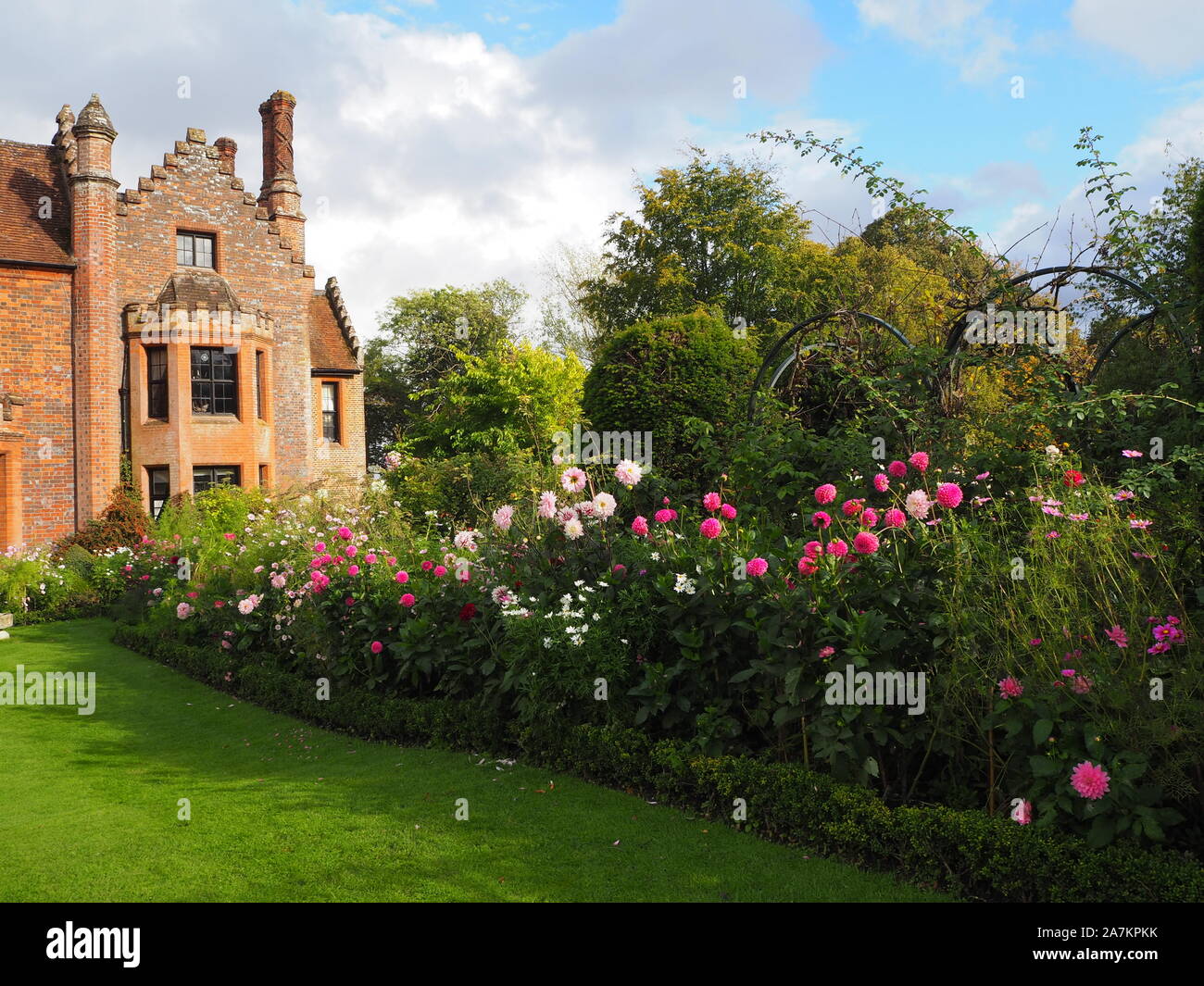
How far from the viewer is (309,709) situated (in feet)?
25.0

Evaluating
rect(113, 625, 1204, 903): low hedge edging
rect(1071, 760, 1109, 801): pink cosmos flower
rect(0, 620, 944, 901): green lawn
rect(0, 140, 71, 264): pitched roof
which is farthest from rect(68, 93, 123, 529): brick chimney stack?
rect(1071, 760, 1109, 801): pink cosmos flower

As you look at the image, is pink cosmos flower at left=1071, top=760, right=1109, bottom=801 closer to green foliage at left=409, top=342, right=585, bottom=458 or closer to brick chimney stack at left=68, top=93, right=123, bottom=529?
green foliage at left=409, top=342, right=585, bottom=458

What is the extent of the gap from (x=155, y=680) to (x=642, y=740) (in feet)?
22.7

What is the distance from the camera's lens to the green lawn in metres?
4.17

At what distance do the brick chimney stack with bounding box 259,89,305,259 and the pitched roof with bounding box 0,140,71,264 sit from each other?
4.64 meters

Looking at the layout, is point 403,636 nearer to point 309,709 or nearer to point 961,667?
point 309,709

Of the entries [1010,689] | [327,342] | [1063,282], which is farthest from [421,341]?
[1010,689]

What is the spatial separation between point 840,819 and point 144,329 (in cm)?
1921

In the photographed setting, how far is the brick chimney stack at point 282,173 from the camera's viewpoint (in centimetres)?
2280

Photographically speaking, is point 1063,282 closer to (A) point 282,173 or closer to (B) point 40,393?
(B) point 40,393

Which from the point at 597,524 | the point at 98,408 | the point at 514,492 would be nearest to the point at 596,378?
the point at 514,492

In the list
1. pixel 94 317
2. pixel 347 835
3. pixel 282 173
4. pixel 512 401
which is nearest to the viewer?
pixel 347 835

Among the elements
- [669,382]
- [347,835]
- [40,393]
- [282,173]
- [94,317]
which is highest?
[282,173]

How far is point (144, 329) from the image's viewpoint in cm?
1933
